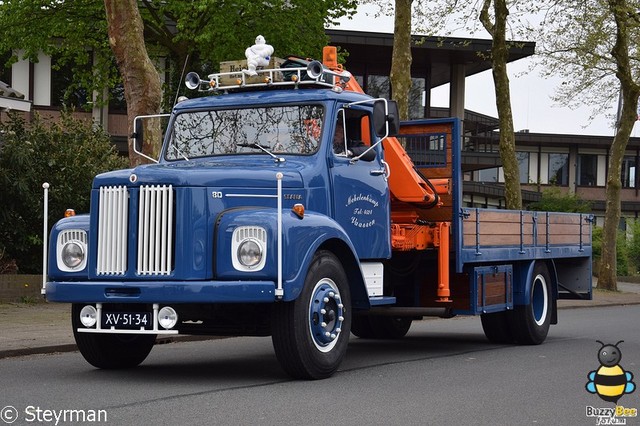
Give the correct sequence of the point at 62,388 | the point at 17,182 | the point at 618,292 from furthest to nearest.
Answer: the point at 618,292
the point at 17,182
the point at 62,388

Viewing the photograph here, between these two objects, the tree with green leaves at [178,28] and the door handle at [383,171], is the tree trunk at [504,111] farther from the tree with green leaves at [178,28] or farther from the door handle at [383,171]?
the door handle at [383,171]

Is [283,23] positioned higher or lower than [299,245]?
higher

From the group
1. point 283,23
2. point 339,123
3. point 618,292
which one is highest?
point 283,23

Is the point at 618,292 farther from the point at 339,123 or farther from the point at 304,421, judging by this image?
the point at 304,421

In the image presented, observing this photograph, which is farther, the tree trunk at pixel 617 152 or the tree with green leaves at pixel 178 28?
the tree trunk at pixel 617 152

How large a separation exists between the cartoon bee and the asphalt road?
10cm

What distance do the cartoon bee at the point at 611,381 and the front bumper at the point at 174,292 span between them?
2910 mm

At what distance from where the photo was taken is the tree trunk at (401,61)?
2214 centimetres

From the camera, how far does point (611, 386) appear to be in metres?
10.1

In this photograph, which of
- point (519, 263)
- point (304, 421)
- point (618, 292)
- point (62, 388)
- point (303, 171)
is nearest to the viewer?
point (304, 421)

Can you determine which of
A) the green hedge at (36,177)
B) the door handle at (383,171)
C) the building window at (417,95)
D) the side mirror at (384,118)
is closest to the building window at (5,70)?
the green hedge at (36,177)

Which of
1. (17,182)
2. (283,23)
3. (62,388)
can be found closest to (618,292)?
(283,23)

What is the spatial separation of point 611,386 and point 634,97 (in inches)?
1067

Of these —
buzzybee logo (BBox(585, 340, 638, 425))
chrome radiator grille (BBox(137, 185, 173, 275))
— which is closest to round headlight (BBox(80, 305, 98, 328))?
chrome radiator grille (BBox(137, 185, 173, 275))
